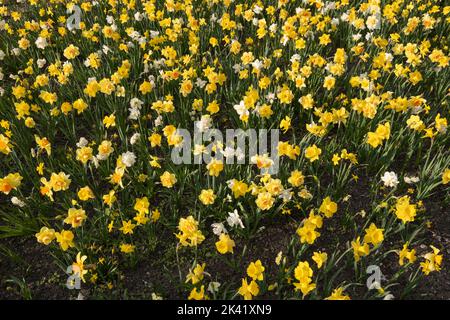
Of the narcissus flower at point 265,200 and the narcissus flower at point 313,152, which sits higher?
the narcissus flower at point 313,152

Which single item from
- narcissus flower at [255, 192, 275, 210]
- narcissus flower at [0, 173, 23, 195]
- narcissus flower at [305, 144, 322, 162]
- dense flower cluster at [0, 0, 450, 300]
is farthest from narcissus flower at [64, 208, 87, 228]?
narcissus flower at [305, 144, 322, 162]

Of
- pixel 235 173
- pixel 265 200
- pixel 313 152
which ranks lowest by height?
pixel 235 173

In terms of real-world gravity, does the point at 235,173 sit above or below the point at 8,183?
below

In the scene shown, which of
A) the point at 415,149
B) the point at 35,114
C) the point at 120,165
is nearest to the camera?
the point at 120,165

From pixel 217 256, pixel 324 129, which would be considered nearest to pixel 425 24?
pixel 324 129

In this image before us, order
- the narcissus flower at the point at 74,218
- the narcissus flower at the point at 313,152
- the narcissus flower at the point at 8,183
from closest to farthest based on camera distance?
the narcissus flower at the point at 74,218, the narcissus flower at the point at 8,183, the narcissus flower at the point at 313,152

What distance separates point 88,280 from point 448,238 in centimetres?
308

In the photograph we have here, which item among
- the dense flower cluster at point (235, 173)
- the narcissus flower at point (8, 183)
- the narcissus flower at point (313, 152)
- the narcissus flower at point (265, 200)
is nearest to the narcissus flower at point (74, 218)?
the dense flower cluster at point (235, 173)

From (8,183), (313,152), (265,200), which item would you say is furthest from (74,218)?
(313,152)

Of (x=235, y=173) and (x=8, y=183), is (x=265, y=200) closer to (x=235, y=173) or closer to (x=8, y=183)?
(x=235, y=173)

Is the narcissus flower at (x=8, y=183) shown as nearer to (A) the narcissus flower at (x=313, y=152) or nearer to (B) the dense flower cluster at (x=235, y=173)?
(B) the dense flower cluster at (x=235, y=173)

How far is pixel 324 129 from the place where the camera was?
12.0ft

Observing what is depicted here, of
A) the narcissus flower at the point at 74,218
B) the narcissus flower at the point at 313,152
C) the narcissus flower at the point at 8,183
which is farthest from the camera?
the narcissus flower at the point at 313,152

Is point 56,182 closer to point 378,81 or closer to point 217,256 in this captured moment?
point 217,256
